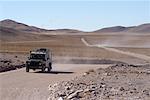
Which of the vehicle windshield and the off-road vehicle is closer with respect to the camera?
the off-road vehicle

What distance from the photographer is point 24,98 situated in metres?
24.0

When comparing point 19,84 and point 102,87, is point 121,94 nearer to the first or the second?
point 102,87

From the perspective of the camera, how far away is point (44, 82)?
3247 cm

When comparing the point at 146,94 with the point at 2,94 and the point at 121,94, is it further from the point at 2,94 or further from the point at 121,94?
the point at 2,94

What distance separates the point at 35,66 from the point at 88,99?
922 inches

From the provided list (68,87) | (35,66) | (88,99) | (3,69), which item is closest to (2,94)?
(68,87)

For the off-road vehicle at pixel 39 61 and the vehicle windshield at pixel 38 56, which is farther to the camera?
the vehicle windshield at pixel 38 56

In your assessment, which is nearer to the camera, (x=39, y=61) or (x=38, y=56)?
(x=39, y=61)

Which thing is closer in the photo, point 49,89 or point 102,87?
point 102,87

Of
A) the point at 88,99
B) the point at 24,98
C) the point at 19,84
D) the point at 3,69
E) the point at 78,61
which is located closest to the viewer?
the point at 88,99

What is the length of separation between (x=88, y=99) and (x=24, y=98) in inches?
190

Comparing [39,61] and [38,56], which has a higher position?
[38,56]

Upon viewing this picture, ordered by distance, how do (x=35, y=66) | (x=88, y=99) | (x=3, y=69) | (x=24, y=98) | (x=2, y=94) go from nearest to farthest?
(x=88, y=99) → (x=24, y=98) → (x=2, y=94) → (x=35, y=66) → (x=3, y=69)

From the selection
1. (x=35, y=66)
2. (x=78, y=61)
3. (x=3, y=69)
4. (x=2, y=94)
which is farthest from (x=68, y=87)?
(x=78, y=61)
